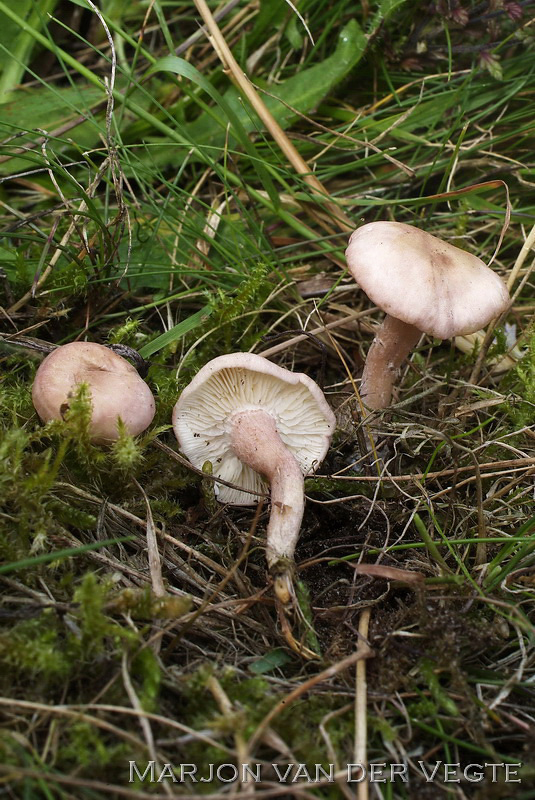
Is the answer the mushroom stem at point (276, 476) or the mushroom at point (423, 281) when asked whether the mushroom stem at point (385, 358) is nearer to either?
the mushroom at point (423, 281)

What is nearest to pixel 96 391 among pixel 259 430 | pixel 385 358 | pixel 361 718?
pixel 259 430

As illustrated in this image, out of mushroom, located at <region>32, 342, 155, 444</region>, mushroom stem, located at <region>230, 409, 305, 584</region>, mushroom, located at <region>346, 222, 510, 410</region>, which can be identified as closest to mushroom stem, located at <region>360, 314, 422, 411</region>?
mushroom, located at <region>346, 222, 510, 410</region>

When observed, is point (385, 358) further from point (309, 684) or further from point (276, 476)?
point (309, 684)

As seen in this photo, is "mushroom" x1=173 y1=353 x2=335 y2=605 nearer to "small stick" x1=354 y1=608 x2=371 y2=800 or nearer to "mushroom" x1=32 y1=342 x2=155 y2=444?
"mushroom" x1=32 y1=342 x2=155 y2=444

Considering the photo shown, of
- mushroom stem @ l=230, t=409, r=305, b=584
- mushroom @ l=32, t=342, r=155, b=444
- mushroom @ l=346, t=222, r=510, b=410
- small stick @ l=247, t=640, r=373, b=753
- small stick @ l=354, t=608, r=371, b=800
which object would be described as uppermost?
mushroom @ l=346, t=222, r=510, b=410

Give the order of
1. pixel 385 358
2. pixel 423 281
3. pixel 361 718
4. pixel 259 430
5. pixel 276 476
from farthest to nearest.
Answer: pixel 385 358, pixel 259 430, pixel 276 476, pixel 423 281, pixel 361 718
